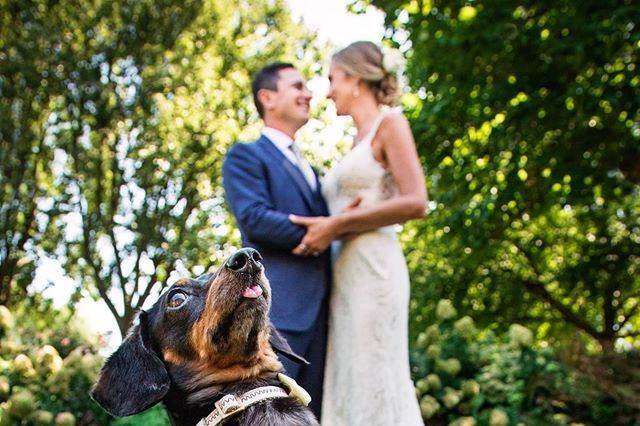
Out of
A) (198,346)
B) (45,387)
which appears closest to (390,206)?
(198,346)

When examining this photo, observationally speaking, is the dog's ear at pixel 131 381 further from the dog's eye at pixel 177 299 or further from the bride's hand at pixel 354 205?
the bride's hand at pixel 354 205

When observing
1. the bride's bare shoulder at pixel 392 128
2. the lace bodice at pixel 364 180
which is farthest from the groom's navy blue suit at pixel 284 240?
the bride's bare shoulder at pixel 392 128

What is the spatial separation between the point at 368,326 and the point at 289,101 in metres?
1.28

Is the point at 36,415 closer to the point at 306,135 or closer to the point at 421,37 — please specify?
the point at 421,37

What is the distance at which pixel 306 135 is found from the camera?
20.5m

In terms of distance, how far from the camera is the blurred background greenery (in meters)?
6.18

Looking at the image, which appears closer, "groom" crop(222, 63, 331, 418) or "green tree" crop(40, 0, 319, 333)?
"groom" crop(222, 63, 331, 418)

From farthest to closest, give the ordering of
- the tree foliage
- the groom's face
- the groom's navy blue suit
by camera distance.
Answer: the tree foliage < the groom's face < the groom's navy blue suit

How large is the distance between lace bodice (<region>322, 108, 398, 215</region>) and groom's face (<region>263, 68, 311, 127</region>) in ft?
1.23

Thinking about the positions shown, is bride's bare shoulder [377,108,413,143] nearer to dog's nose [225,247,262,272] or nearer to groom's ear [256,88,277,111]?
groom's ear [256,88,277,111]

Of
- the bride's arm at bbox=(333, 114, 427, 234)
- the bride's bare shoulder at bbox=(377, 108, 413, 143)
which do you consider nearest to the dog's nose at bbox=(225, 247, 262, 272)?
the bride's arm at bbox=(333, 114, 427, 234)

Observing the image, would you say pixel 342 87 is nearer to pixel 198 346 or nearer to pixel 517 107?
pixel 198 346

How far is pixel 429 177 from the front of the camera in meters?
10.2

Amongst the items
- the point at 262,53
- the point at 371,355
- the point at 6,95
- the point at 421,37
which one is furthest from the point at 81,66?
Answer: the point at 371,355
